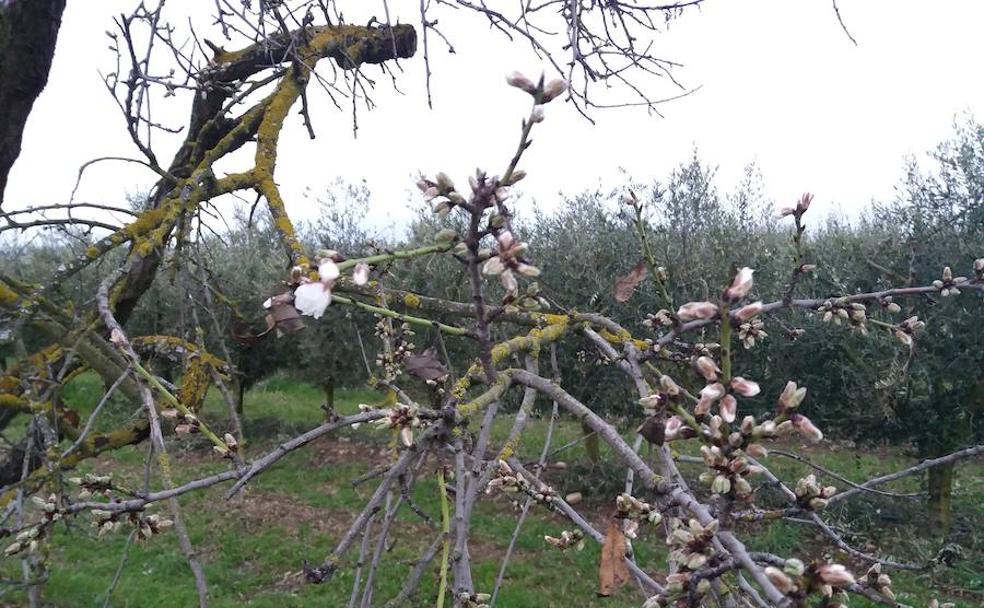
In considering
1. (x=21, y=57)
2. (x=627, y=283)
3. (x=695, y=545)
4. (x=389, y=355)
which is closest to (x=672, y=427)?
(x=695, y=545)

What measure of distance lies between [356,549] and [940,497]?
5965 millimetres

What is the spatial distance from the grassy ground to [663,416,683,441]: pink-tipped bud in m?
3.93

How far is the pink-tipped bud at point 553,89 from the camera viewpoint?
0.95 m

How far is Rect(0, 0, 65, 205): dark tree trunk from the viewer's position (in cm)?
282

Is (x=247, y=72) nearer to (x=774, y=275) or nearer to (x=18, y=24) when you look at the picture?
(x=18, y=24)

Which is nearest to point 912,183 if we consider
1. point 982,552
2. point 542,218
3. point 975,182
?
point 975,182

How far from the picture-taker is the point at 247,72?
3.70m

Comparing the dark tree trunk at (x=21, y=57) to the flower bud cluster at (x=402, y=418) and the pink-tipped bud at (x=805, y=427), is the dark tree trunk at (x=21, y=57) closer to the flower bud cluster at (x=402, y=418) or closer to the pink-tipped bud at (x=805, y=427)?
the flower bud cluster at (x=402, y=418)

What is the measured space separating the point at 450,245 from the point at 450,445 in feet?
1.46

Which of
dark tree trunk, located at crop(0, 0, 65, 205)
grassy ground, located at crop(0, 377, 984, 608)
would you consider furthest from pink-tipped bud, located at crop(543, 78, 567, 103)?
grassy ground, located at crop(0, 377, 984, 608)

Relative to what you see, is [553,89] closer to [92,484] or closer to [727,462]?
[727,462]

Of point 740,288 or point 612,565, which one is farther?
point 612,565

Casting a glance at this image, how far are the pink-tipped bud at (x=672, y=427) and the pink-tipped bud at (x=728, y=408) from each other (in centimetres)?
6

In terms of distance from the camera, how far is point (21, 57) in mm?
2893
